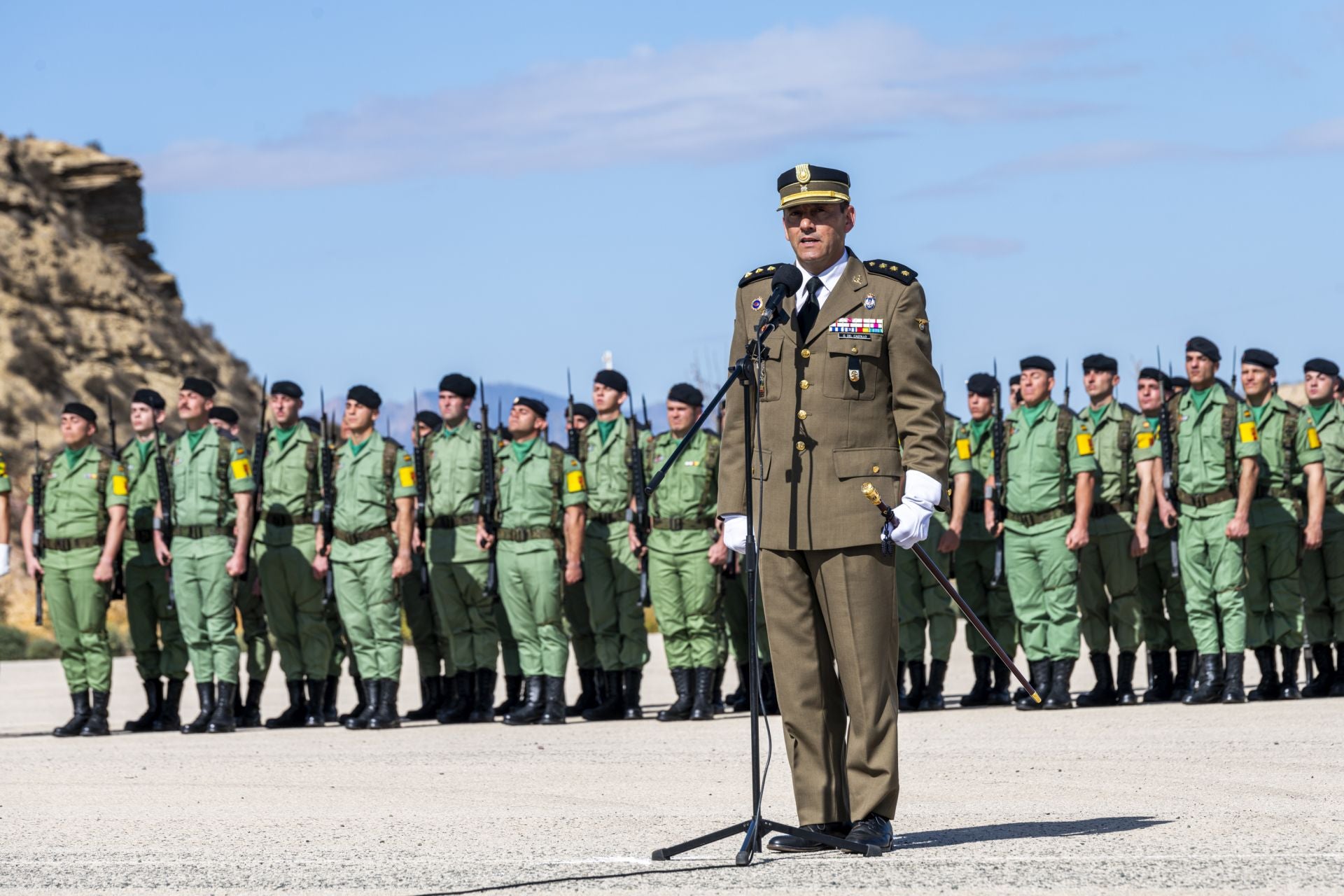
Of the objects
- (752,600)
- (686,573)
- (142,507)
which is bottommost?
(752,600)

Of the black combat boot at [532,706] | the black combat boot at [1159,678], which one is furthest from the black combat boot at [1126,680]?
the black combat boot at [532,706]

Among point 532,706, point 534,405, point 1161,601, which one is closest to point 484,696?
point 532,706

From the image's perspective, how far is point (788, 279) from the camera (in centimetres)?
662

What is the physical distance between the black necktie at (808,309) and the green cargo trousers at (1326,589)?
25.0 feet

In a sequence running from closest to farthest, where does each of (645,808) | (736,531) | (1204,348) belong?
(736,531)
(645,808)
(1204,348)

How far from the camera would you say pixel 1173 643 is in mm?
13906

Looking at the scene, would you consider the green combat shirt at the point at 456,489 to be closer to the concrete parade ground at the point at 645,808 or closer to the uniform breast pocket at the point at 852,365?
the concrete parade ground at the point at 645,808

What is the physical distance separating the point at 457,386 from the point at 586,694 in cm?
252

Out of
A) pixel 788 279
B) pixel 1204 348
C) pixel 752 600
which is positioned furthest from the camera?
pixel 1204 348

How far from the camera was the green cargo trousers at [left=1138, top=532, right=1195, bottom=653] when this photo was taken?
13.8 m

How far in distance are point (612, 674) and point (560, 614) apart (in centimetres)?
74

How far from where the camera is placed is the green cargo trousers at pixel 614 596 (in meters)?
14.0

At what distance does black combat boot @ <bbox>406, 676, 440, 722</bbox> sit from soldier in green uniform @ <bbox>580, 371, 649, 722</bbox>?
1.14 meters

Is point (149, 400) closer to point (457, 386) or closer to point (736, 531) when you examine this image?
point (457, 386)
